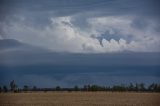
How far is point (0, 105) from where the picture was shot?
24.6 meters

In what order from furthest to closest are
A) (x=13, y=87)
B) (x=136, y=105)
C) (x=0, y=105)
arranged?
(x=13, y=87)
(x=136, y=105)
(x=0, y=105)

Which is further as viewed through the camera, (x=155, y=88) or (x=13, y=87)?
(x=13, y=87)

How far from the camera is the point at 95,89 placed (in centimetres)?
6975

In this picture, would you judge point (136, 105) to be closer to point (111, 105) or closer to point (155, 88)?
point (111, 105)

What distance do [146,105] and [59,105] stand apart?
557 centimetres

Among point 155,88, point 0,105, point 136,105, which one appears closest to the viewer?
point 0,105

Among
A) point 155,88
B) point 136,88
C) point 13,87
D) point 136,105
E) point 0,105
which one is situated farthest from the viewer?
point 136,88

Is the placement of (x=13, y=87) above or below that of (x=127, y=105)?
above

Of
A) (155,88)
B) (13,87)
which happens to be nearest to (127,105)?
(155,88)

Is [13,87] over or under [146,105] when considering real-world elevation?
over

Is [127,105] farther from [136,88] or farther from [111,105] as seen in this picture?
[136,88]

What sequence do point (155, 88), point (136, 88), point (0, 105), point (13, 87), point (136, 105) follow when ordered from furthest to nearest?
point (136, 88) < point (13, 87) < point (155, 88) < point (136, 105) < point (0, 105)

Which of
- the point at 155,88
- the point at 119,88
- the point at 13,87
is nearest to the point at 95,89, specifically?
the point at 119,88

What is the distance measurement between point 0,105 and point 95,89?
45775 mm
